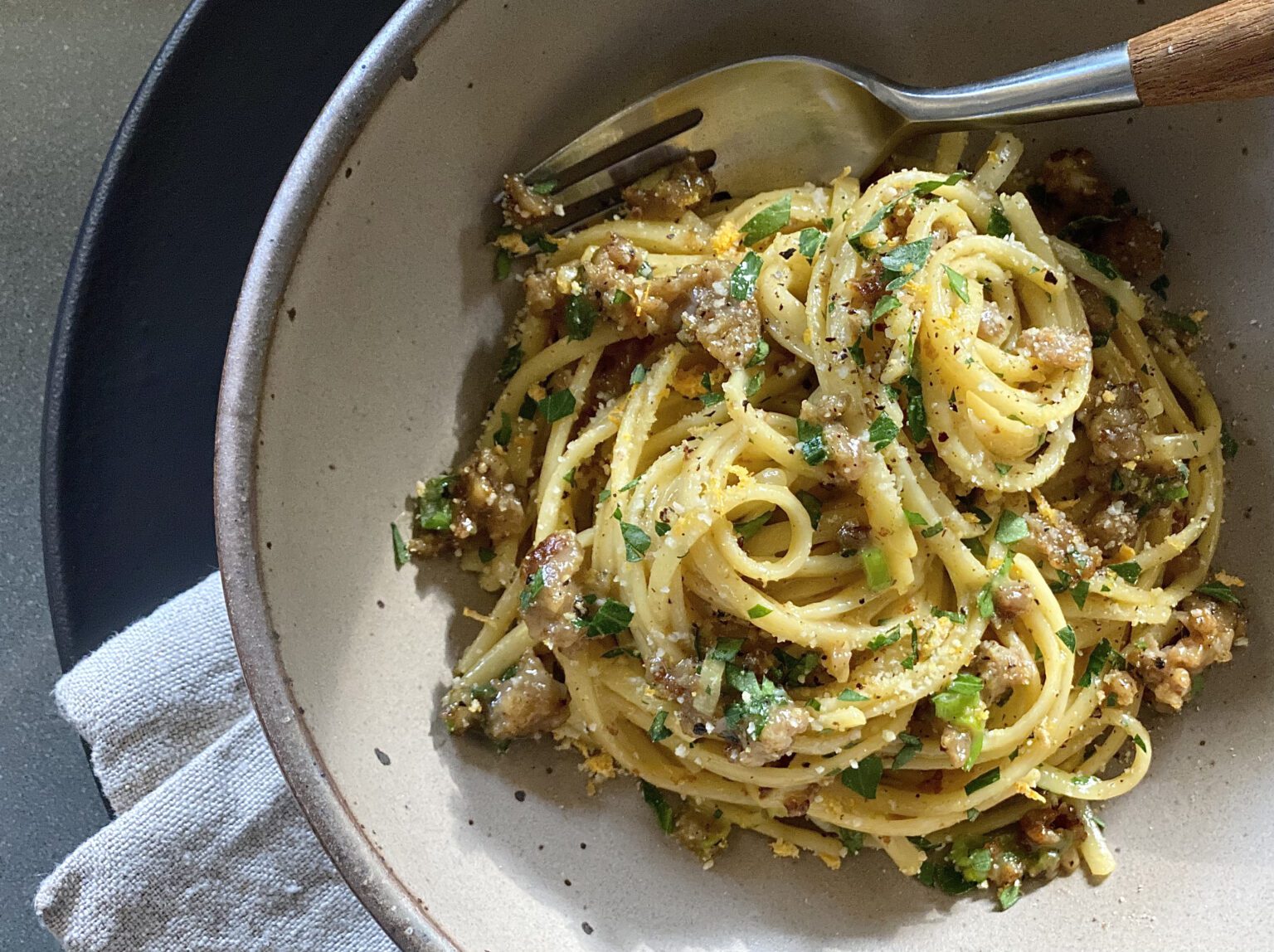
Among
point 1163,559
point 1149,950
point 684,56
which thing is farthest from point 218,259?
point 1149,950

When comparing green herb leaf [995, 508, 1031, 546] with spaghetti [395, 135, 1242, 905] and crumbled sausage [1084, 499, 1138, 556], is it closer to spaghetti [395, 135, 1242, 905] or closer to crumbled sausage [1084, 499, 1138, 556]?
spaghetti [395, 135, 1242, 905]

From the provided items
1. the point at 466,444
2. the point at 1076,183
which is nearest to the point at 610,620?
the point at 466,444

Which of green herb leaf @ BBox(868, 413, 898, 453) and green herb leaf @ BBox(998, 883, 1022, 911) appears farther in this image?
green herb leaf @ BBox(998, 883, 1022, 911)

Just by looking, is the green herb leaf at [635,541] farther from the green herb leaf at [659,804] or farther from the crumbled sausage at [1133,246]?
the crumbled sausage at [1133,246]

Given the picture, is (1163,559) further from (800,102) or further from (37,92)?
(37,92)

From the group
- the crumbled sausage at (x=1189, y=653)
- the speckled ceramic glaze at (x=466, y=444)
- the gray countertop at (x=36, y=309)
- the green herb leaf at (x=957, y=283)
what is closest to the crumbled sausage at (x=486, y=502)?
the speckled ceramic glaze at (x=466, y=444)

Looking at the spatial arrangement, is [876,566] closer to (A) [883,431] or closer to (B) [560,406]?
(A) [883,431]

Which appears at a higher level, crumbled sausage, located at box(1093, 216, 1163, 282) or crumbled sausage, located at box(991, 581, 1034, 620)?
crumbled sausage, located at box(1093, 216, 1163, 282)

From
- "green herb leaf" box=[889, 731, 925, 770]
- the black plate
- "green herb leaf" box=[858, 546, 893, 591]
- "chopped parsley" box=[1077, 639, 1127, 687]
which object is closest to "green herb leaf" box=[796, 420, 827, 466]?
"green herb leaf" box=[858, 546, 893, 591]
